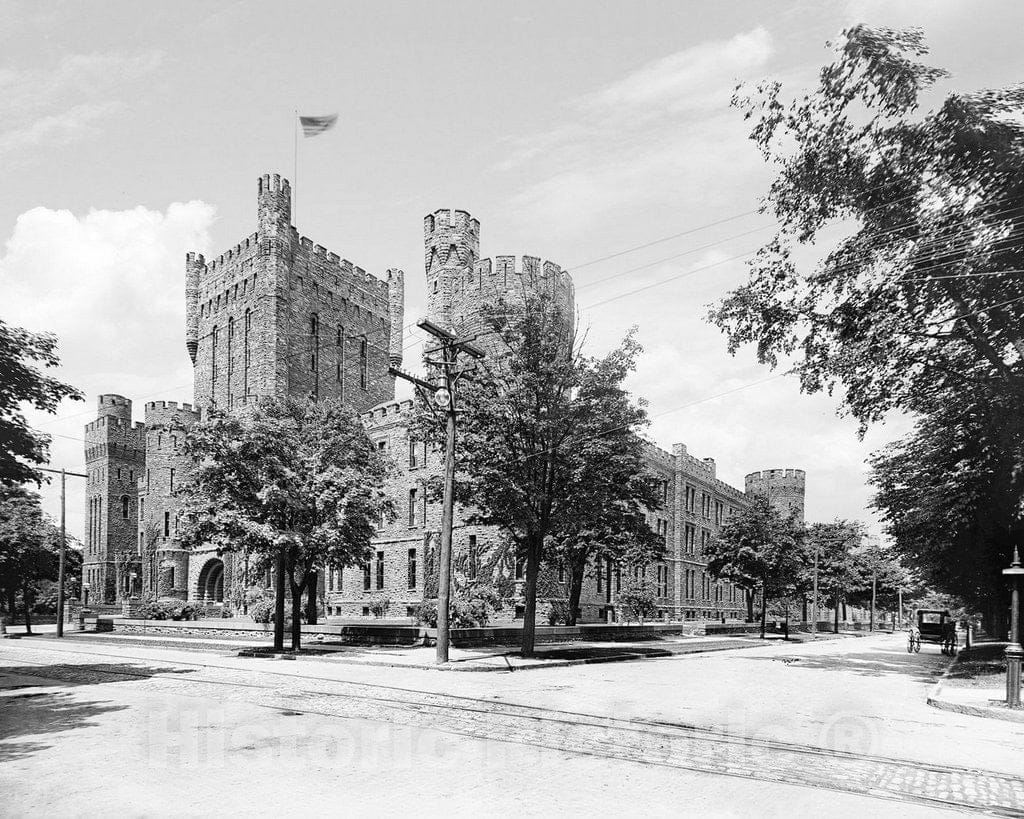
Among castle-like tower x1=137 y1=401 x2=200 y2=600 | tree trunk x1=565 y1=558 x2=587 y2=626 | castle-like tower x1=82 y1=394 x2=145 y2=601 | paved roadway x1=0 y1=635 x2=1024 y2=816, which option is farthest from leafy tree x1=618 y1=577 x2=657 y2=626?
castle-like tower x1=82 y1=394 x2=145 y2=601

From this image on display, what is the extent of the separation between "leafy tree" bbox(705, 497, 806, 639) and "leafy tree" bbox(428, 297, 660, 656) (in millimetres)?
26453

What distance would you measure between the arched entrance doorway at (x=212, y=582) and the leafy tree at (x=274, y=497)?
35.5 meters

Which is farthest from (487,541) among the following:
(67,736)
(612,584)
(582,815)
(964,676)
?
(582,815)

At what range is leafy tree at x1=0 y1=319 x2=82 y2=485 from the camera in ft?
51.2

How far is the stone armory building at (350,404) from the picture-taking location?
1834 inches

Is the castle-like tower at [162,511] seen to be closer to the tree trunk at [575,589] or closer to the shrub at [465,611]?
the shrub at [465,611]

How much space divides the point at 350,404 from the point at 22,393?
27641mm

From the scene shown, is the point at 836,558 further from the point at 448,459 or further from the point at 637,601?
the point at 448,459

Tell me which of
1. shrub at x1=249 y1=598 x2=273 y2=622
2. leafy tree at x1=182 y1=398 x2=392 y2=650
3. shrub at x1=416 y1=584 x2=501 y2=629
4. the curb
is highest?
leafy tree at x1=182 y1=398 x2=392 y2=650

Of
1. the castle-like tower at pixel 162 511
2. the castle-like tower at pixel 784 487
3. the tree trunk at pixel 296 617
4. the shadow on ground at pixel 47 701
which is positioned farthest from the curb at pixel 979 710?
the castle-like tower at pixel 784 487

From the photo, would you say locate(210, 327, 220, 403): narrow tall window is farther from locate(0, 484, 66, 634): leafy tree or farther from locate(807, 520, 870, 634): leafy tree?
locate(807, 520, 870, 634): leafy tree

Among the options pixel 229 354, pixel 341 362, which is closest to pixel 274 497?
pixel 229 354

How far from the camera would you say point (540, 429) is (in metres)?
24.4

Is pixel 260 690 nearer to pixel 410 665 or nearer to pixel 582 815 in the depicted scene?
pixel 410 665
